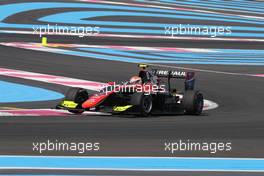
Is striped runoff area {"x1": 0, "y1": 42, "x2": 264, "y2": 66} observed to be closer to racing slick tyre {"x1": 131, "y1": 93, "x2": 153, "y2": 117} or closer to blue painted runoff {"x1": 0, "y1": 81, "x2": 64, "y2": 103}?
blue painted runoff {"x1": 0, "y1": 81, "x2": 64, "y2": 103}

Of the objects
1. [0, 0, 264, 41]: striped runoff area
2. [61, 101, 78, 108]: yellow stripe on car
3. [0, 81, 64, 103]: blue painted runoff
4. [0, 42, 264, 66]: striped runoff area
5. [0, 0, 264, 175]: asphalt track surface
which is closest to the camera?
[0, 0, 264, 175]: asphalt track surface

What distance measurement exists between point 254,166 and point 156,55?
1880 cm

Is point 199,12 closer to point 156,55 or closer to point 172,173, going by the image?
point 156,55

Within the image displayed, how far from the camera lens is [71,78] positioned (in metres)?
20.4

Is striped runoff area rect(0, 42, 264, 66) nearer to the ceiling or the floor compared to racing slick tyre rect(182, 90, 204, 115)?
nearer to the floor

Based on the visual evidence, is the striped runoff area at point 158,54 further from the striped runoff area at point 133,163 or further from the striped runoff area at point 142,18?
the striped runoff area at point 133,163

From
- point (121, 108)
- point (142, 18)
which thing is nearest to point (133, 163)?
point (121, 108)

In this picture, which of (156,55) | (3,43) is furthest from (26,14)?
(156,55)

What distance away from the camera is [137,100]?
13.6m
